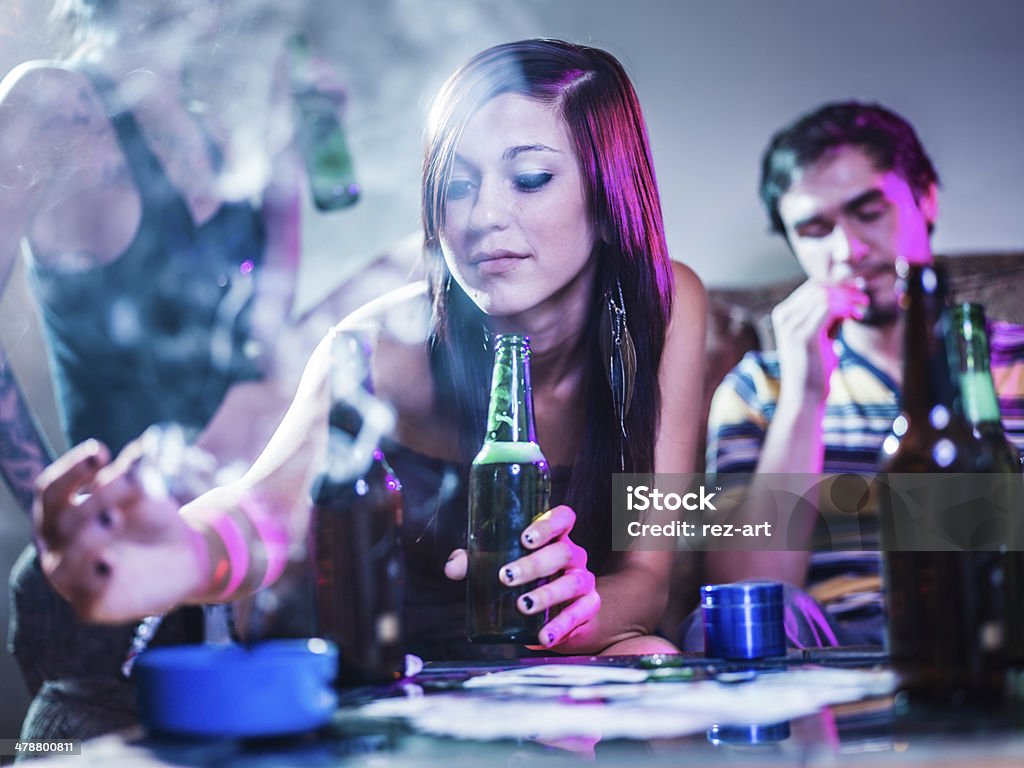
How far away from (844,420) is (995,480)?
71 cm

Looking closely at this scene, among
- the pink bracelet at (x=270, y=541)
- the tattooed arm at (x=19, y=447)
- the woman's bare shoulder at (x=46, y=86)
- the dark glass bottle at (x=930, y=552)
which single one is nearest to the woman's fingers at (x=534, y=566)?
the pink bracelet at (x=270, y=541)

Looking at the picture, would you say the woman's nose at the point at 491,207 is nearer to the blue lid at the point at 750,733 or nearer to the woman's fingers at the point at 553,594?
the woman's fingers at the point at 553,594

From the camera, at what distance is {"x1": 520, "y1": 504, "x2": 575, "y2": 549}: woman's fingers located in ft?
3.15

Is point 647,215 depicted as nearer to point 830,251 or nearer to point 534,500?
point 830,251

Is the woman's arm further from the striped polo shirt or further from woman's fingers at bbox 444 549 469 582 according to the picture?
the striped polo shirt

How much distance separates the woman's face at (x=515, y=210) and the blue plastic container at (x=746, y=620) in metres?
0.64

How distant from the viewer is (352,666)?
778 mm

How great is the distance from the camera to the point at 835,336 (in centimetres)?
152

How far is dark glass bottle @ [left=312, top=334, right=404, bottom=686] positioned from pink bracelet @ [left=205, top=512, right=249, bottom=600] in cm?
6

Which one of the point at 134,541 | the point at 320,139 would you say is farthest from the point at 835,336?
the point at 134,541

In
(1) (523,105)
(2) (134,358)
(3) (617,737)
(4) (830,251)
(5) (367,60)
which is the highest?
(5) (367,60)

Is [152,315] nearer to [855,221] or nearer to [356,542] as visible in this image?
[356,542]

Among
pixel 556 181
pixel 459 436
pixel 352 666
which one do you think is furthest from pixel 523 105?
pixel 352 666

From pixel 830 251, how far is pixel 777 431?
312mm
